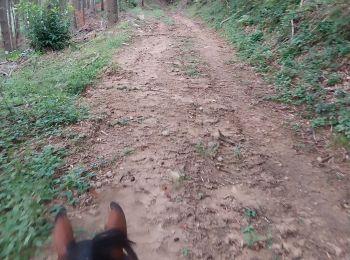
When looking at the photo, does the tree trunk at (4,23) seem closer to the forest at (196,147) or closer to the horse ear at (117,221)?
the forest at (196,147)

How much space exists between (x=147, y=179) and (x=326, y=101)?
11.7ft

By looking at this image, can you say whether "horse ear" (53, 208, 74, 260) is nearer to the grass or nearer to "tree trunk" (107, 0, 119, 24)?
the grass

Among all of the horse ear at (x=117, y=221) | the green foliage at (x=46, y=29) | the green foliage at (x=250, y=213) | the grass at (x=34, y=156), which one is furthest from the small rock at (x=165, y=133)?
the green foliage at (x=46, y=29)

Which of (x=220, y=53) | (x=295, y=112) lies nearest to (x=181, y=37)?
(x=220, y=53)

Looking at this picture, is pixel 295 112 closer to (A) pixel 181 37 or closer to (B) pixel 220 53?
(B) pixel 220 53

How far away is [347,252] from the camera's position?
10.5 feet

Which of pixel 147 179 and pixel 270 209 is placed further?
pixel 147 179

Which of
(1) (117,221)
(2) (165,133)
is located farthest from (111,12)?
(1) (117,221)

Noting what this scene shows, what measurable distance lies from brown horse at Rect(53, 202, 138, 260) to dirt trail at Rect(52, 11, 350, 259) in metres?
1.25

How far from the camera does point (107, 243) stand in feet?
6.35

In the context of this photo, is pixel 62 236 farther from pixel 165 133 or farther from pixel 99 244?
pixel 165 133

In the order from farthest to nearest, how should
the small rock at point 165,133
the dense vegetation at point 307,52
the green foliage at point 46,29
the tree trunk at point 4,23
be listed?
the tree trunk at point 4,23 → the green foliage at point 46,29 → the dense vegetation at point 307,52 → the small rock at point 165,133

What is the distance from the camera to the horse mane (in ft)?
6.25

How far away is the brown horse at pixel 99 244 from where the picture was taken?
6.29 ft
